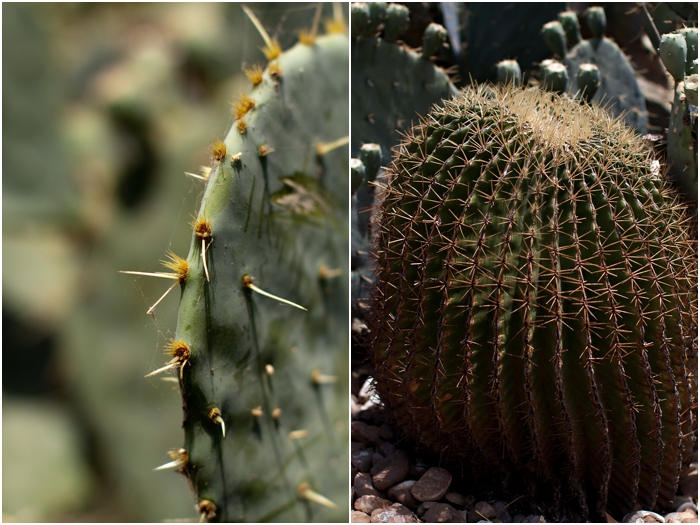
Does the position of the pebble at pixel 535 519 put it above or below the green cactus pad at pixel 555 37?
below

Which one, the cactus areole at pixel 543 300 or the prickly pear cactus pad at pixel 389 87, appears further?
the prickly pear cactus pad at pixel 389 87

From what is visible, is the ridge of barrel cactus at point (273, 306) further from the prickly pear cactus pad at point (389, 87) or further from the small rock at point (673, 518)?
the small rock at point (673, 518)

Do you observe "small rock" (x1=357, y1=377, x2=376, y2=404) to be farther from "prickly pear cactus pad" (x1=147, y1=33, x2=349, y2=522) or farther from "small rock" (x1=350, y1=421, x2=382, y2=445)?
"prickly pear cactus pad" (x1=147, y1=33, x2=349, y2=522)

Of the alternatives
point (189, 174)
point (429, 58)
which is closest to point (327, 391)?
point (189, 174)

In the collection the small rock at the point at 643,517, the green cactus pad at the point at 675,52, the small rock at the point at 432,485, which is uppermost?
the green cactus pad at the point at 675,52

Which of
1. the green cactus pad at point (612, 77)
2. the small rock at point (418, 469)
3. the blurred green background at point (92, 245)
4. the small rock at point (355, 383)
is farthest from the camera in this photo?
the green cactus pad at point (612, 77)

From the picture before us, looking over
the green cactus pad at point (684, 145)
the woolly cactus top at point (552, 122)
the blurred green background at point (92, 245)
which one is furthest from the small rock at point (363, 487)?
the green cactus pad at point (684, 145)

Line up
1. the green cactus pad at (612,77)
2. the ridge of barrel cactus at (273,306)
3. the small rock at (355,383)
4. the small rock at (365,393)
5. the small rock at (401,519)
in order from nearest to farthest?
the ridge of barrel cactus at (273,306)
the small rock at (401,519)
the small rock at (365,393)
the small rock at (355,383)
the green cactus pad at (612,77)

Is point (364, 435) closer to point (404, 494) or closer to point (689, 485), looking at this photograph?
point (404, 494)
